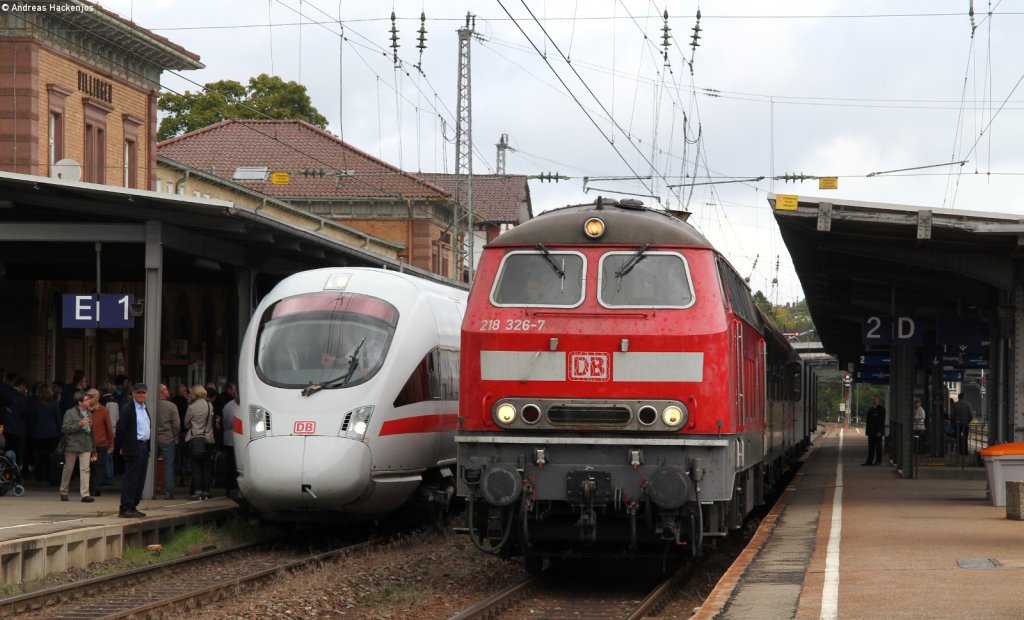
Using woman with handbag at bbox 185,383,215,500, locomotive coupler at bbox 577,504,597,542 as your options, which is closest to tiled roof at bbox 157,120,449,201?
woman with handbag at bbox 185,383,215,500

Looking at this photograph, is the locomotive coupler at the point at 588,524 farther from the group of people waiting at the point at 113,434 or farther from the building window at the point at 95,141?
the building window at the point at 95,141

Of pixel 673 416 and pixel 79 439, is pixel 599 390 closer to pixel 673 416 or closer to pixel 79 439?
pixel 673 416

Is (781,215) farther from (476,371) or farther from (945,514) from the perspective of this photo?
(476,371)

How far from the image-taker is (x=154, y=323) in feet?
66.3

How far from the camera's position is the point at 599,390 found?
12391 millimetres

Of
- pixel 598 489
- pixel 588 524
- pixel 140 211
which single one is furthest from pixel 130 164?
pixel 598 489

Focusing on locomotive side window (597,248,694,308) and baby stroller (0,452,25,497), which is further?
baby stroller (0,452,25,497)

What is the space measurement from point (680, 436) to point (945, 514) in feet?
24.3

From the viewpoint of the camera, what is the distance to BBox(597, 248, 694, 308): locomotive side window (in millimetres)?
12711

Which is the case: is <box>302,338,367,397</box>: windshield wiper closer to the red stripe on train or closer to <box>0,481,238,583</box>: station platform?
the red stripe on train

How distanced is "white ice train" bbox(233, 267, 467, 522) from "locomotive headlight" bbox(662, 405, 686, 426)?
4044 millimetres

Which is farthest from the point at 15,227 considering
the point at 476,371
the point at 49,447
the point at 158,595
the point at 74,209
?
the point at 476,371

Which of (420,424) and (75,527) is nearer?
(75,527)

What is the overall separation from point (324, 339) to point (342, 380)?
0.62m
